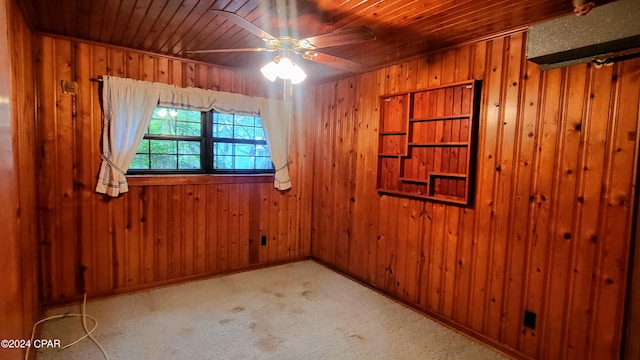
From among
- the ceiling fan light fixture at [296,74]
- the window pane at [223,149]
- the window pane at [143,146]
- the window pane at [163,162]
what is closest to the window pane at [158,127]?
the window pane at [143,146]

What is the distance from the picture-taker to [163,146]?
346cm

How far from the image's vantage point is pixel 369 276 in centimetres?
364

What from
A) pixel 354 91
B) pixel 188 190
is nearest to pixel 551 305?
pixel 354 91

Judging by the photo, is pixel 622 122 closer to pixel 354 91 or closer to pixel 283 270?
pixel 354 91

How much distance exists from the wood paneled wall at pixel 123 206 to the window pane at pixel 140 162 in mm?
195

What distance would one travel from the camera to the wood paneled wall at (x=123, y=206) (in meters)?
2.88

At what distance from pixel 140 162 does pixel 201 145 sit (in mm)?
631

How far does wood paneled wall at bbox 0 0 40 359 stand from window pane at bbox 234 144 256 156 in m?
1.84

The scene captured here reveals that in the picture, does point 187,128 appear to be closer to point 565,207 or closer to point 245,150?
point 245,150

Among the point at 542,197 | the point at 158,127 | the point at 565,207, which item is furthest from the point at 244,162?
the point at 565,207

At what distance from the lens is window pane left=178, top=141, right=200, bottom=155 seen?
3547mm

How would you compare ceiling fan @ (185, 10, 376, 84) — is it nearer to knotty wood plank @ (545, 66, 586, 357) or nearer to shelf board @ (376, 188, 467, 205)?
knotty wood plank @ (545, 66, 586, 357)

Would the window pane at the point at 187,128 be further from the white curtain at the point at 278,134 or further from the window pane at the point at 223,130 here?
the white curtain at the point at 278,134

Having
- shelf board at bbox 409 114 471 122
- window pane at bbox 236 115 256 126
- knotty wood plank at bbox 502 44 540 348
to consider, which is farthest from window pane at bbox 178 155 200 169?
knotty wood plank at bbox 502 44 540 348
